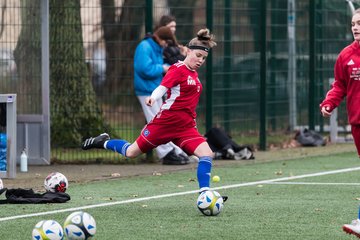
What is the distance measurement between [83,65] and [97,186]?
12.4 ft

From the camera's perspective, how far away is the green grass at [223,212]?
906 centimetres

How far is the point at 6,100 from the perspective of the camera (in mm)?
13648

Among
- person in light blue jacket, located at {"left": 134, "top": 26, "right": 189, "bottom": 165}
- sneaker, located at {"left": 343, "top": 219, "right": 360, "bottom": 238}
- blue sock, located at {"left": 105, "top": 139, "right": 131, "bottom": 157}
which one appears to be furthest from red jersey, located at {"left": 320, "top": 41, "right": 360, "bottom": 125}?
person in light blue jacket, located at {"left": 134, "top": 26, "right": 189, "bottom": 165}

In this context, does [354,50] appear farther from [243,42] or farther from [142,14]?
[243,42]

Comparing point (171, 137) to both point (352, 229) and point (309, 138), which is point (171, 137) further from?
point (309, 138)

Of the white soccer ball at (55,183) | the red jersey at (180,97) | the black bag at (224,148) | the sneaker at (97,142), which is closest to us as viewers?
the red jersey at (180,97)

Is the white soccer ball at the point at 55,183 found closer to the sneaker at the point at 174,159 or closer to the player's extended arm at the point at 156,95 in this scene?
the player's extended arm at the point at 156,95

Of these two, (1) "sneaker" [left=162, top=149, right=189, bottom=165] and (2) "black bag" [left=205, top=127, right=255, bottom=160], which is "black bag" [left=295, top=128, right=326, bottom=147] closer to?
(2) "black bag" [left=205, top=127, right=255, bottom=160]

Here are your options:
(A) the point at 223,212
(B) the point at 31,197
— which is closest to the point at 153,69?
(B) the point at 31,197

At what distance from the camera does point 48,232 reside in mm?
8148

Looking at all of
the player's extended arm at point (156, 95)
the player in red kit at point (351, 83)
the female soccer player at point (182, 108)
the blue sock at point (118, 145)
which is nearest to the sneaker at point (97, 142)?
the blue sock at point (118, 145)

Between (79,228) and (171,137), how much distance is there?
316 cm

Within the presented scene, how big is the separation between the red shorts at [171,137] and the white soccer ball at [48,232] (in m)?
3.07

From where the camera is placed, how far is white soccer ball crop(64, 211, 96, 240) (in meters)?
8.22
